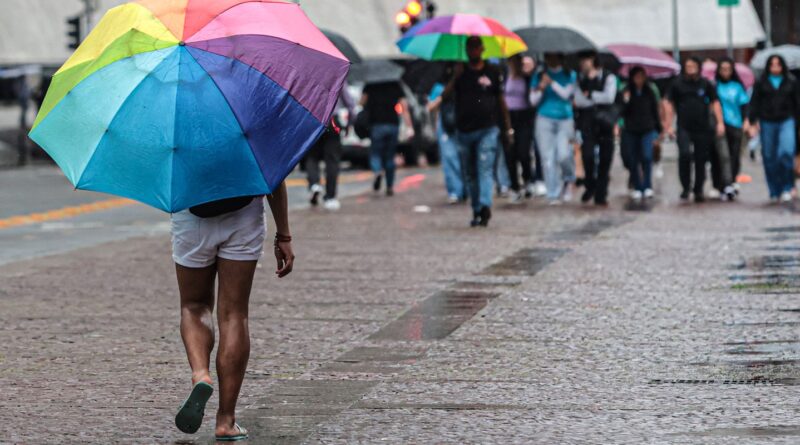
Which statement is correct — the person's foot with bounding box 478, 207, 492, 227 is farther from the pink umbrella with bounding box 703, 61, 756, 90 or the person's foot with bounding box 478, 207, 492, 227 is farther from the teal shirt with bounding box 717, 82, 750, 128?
the pink umbrella with bounding box 703, 61, 756, 90

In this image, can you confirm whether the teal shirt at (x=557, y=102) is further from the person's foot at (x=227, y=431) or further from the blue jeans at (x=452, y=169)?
the person's foot at (x=227, y=431)

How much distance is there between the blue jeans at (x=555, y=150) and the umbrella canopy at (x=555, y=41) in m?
0.83

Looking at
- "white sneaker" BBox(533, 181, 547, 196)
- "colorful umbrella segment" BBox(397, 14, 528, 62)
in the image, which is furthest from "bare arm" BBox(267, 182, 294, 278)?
"white sneaker" BBox(533, 181, 547, 196)

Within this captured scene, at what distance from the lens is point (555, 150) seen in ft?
65.5

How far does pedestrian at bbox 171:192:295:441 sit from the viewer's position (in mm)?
6355

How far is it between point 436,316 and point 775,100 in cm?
1070

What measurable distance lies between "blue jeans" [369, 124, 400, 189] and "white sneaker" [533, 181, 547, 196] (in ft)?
6.11

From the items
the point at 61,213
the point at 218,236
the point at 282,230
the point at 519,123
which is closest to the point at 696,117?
Result: the point at 519,123

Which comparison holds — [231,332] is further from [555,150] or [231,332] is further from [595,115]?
[595,115]

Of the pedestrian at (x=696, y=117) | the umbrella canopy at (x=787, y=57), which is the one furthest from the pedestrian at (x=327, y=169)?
the umbrella canopy at (x=787, y=57)

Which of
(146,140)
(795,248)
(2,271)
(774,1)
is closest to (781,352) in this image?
(146,140)

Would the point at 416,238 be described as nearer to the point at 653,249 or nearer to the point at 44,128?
the point at 653,249

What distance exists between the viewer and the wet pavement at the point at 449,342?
6621mm

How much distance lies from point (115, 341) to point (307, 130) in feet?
10.9
